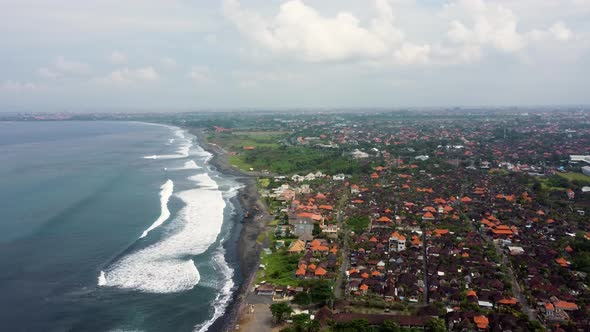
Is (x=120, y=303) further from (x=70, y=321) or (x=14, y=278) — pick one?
(x=14, y=278)

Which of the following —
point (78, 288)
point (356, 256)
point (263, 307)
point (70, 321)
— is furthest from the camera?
point (356, 256)

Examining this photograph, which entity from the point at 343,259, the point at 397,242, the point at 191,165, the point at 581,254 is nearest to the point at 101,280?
the point at 343,259

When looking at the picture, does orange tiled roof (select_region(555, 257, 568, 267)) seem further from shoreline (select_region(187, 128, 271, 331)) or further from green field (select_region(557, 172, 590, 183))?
green field (select_region(557, 172, 590, 183))

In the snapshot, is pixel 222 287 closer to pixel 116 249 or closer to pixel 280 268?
pixel 280 268

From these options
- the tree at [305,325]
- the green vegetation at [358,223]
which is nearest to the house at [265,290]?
the tree at [305,325]

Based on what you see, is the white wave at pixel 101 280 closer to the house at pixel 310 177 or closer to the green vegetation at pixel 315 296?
the green vegetation at pixel 315 296

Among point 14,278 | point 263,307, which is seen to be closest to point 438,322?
point 263,307
